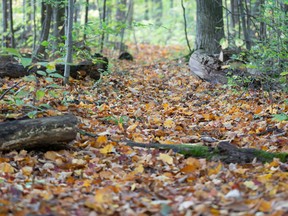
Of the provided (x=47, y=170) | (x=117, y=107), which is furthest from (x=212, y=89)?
(x=47, y=170)

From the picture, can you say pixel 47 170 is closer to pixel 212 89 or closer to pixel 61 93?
pixel 61 93

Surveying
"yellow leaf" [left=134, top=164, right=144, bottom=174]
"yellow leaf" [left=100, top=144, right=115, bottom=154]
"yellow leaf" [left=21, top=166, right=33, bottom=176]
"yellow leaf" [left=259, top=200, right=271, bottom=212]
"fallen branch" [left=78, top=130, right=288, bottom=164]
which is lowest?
"yellow leaf" [left=21, top=166, right=33, bottom=176]

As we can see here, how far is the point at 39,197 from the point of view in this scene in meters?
3.30

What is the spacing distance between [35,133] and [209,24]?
24.0 feet

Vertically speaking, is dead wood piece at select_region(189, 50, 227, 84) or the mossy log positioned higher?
dead wood piece at select_region(189, 50, 227, 84)

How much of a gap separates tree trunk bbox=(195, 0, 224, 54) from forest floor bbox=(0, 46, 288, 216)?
328cm

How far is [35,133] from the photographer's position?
4.45 metres

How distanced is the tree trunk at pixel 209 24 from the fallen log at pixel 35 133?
22.3 feet

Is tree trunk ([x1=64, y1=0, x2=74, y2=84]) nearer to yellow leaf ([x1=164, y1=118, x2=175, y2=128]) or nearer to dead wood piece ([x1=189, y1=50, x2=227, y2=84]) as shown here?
yellow leaf ([x1=164, y1=118, x2=175, y2=128])

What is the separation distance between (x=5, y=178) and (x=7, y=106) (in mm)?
1765

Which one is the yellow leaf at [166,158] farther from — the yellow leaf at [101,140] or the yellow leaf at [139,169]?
the yellow leaf at [101,140]

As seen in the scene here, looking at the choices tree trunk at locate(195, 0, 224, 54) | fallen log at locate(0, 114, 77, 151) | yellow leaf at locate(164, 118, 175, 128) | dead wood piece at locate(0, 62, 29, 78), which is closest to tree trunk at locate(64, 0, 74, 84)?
dead wood piece at locate(0, 62, 29, 78)

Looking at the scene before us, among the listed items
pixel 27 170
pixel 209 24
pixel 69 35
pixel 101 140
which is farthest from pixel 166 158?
pixel 209 24

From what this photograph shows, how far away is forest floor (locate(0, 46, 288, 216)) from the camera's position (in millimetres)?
3107
